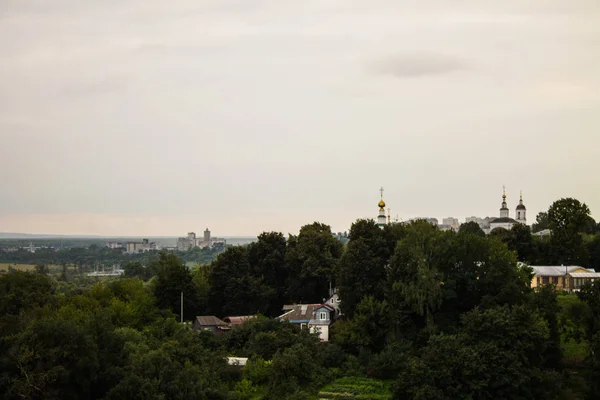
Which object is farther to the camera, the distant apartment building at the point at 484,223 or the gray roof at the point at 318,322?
the distant apartment building at the point at 484,223

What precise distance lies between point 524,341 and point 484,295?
504 cm

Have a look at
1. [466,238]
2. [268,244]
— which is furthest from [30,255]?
[466,238]

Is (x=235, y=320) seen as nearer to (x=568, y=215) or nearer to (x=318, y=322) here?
(x=318, y=322)

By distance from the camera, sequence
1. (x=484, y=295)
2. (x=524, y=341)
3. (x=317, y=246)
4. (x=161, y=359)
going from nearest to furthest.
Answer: (x=161, y=359), (x=524, y=341), (x=484, y=295), (x=317, y=246)

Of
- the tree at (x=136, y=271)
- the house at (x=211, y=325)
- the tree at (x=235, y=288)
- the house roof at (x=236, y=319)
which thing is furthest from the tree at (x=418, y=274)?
the tree at (x=136, y=271)

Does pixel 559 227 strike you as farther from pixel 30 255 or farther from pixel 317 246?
pixel 30 255

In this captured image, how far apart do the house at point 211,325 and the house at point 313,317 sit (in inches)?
127

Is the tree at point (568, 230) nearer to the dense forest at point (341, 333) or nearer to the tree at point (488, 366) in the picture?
the dense forest at point (341, 333)

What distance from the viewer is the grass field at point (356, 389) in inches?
1252

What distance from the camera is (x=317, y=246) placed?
48531 mm

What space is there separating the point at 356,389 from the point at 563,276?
21.5 meters

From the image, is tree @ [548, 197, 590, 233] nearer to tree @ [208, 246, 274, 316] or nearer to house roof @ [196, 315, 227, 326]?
tree @ [208, 246, 274, 316]

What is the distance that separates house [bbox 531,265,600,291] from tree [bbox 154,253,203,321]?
2165cm

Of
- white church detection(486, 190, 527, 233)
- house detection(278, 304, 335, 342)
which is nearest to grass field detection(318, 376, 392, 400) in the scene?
house detection(278, 304, 335, 342)
